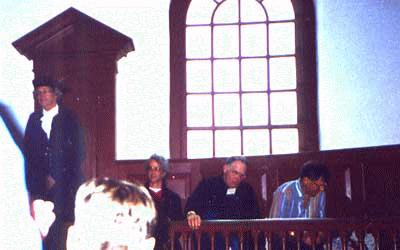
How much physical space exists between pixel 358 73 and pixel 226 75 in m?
1.68

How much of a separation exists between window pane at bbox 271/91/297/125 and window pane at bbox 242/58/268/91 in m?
0.24

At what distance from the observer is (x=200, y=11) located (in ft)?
28.3

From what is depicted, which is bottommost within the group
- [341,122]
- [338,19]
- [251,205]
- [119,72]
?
[251,205]

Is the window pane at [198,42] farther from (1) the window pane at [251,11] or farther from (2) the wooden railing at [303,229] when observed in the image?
(2) the wooden railing at [303,229]

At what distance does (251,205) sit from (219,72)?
2778mm

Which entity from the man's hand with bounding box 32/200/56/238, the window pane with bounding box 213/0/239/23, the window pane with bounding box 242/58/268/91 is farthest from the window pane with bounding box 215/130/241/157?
the man's hand with bounding box 32/200/56/238

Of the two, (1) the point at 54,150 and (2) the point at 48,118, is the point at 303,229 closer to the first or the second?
(1) the point at 54,150

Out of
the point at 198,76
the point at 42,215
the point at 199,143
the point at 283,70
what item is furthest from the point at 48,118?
the point at 42,215

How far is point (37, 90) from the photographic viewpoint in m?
6.21

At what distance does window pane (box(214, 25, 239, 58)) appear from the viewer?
8398 millimetres

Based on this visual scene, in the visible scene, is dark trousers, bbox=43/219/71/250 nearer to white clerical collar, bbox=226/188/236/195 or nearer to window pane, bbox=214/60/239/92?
white clerical collar, bbox=226/188/236/195

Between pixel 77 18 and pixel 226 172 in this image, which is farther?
pixel 77 18

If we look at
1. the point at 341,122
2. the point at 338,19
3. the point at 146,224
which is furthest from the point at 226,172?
the point at 146,224

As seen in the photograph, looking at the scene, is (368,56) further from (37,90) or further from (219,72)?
(37,90)
